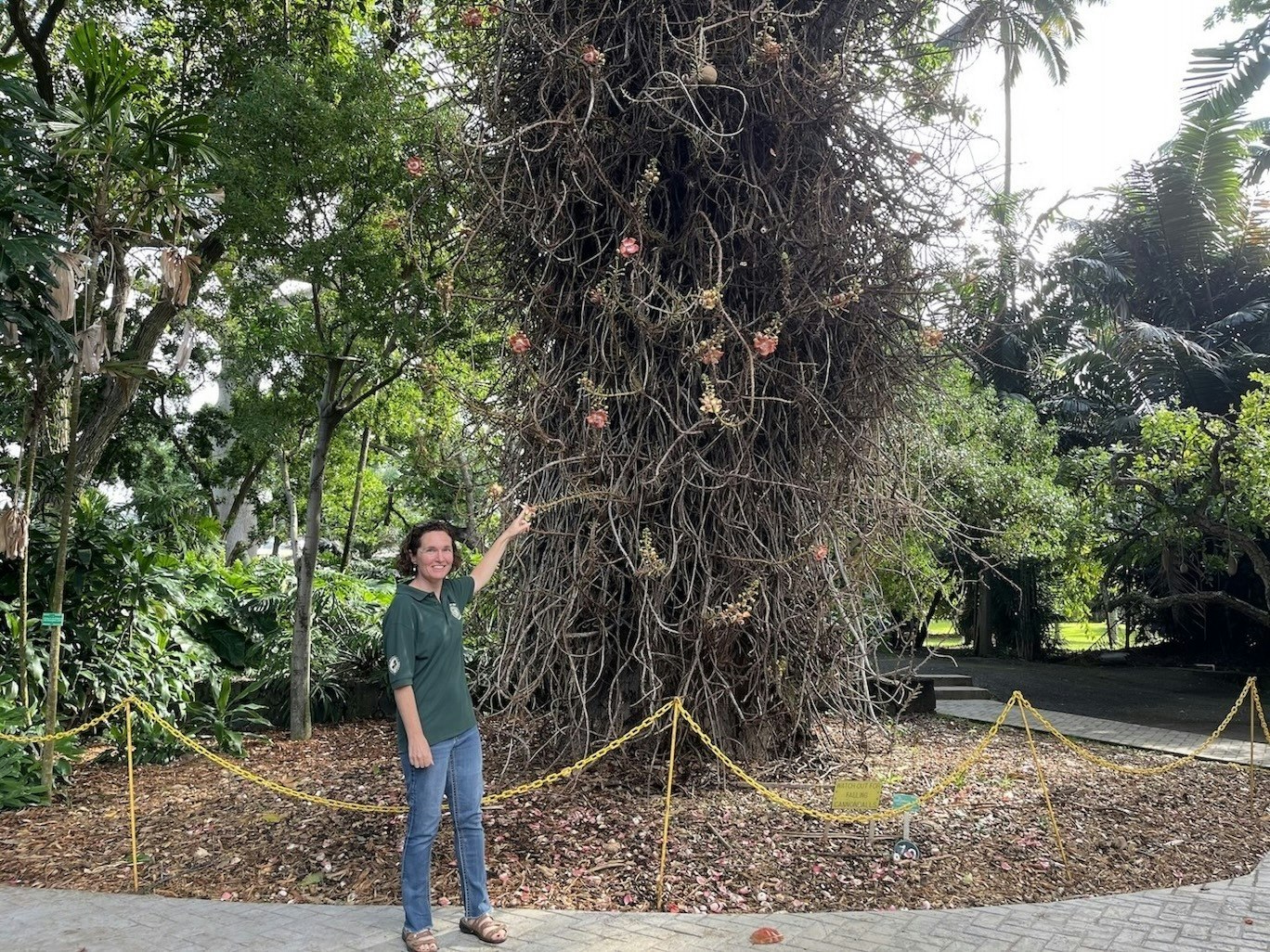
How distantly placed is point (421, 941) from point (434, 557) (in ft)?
4.58

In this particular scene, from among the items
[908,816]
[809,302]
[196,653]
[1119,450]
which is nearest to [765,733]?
[908,816]

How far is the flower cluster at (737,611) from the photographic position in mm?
4910

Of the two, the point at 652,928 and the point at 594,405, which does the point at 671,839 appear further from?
the point at 594,405

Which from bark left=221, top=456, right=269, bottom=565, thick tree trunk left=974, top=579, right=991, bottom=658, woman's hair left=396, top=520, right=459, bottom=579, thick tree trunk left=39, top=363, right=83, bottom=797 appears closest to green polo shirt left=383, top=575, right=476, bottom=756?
woman's hair left=396, top=520, right=459, bottom=579

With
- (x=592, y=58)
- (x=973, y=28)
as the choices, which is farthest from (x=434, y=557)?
(x=973, y=28)

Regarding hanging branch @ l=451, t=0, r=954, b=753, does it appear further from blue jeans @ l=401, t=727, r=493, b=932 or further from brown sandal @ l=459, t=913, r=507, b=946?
brown sandal @ l=459, t=913, r=507, b=946

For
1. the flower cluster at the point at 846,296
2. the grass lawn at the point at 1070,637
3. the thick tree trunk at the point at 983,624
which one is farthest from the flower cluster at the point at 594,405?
the grass lawn at the point at 1070,637

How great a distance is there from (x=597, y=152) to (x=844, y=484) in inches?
97.1

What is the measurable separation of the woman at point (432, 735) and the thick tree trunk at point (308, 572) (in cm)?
395

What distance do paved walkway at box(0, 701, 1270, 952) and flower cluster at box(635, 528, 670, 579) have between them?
162 cm

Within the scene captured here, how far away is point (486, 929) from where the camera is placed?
3.54 metres

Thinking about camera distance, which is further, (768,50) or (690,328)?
(690,328)

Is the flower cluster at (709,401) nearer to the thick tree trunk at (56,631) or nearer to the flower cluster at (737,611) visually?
the flower cluster at (737,611)

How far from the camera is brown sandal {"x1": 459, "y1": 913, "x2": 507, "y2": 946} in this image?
139 inches
